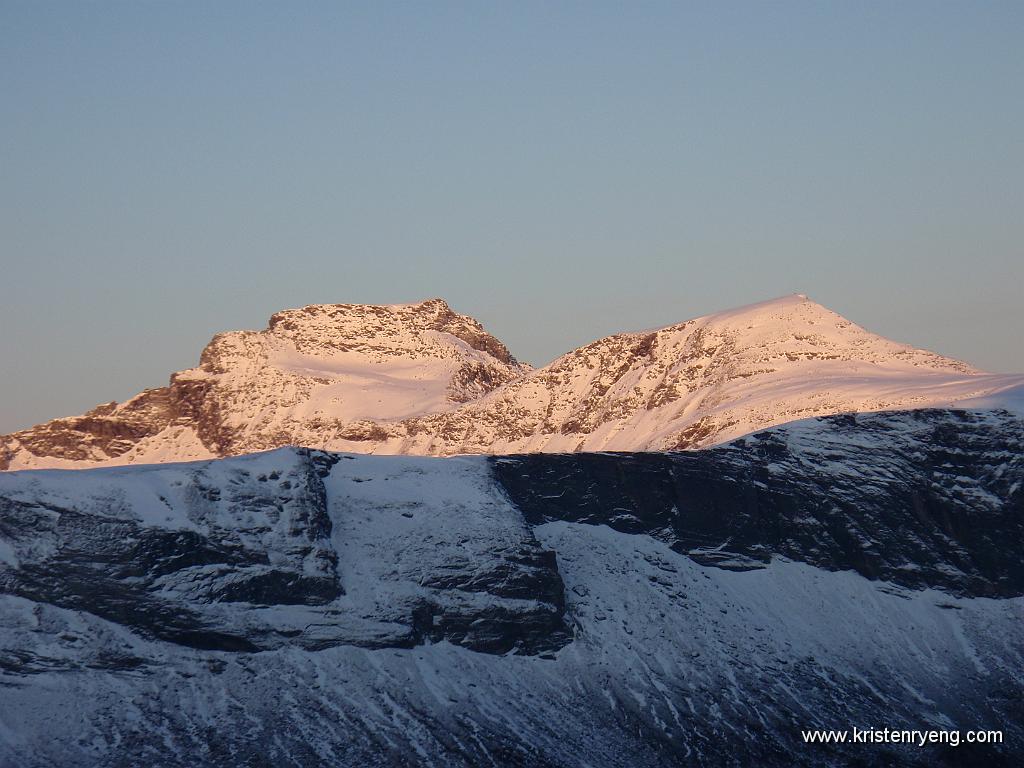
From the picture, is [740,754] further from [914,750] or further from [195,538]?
[195,538]

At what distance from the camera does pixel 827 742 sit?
171500 millimetres

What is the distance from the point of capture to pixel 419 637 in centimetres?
17538

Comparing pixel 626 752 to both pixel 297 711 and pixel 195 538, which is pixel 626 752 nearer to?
pixel 297 711

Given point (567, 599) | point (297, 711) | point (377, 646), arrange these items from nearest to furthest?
point (297, 711), point (377, 646), point (567, 599)

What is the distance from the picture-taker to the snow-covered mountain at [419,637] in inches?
6284

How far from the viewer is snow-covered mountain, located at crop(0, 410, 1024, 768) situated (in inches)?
6284

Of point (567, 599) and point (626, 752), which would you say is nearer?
point (626, 752)

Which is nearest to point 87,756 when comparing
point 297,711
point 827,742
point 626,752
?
point 297,711

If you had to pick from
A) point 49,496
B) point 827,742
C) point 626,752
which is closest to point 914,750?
point 827,742

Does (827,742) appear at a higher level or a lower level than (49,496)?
lower

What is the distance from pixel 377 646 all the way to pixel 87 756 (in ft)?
98.7

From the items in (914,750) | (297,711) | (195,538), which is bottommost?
(914,750)

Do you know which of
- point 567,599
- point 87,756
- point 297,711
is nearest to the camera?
point 87,756

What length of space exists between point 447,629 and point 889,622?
44170 mm
